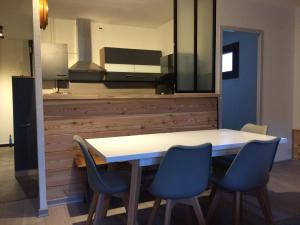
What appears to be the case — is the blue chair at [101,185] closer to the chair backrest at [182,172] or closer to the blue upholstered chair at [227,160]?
the chair backrest at [182,172]

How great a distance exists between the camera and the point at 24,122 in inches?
161

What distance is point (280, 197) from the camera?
2.99 metres

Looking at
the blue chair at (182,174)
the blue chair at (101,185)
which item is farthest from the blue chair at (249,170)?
the blue chair at (101,185)

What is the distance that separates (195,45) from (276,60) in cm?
151

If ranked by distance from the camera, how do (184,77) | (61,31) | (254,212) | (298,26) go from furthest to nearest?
(61,31) → (298,26) → (184,77) → (254,212)

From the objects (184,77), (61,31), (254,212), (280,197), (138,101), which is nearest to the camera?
(254,212)

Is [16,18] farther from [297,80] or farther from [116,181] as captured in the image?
[297,80]

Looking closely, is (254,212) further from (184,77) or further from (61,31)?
(61,31)

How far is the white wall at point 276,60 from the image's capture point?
13.3ft

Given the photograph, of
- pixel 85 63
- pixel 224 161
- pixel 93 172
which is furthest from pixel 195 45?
pixel 93 172

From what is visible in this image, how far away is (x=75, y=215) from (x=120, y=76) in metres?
3.05

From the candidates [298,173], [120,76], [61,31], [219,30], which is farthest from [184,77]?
[61,31]

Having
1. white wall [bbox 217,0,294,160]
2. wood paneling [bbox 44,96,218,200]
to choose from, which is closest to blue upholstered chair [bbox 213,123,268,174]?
wood paneling [bbox 44,96,218,200]

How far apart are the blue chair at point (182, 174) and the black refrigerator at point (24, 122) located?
2854 millimetres
